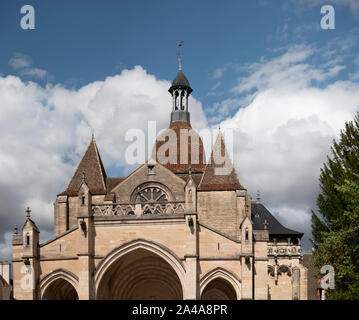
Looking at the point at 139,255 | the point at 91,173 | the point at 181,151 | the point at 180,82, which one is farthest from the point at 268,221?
the point at 139,255

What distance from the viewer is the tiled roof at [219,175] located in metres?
25.9

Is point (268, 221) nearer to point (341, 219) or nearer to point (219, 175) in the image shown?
point (219, 175)

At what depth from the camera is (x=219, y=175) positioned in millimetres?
26688

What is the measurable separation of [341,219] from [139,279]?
9978mm

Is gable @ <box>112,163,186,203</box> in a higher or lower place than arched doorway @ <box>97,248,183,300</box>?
higher

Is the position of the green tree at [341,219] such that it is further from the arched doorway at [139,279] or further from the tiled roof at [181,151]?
the tiled roof at [181,151]

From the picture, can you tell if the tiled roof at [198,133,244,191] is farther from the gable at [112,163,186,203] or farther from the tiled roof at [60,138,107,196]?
the tiled roof at [60,138,107,196]

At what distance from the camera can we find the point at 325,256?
1850 centimetres

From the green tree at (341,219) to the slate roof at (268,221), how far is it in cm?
730

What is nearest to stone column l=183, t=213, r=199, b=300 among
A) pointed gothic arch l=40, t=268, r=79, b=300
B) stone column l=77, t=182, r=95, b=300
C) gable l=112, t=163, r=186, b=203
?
stone column l=77, t=182, r=95, b=300

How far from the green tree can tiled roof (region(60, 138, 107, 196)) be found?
11.7 metres

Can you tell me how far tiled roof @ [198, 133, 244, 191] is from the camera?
2589 cm
